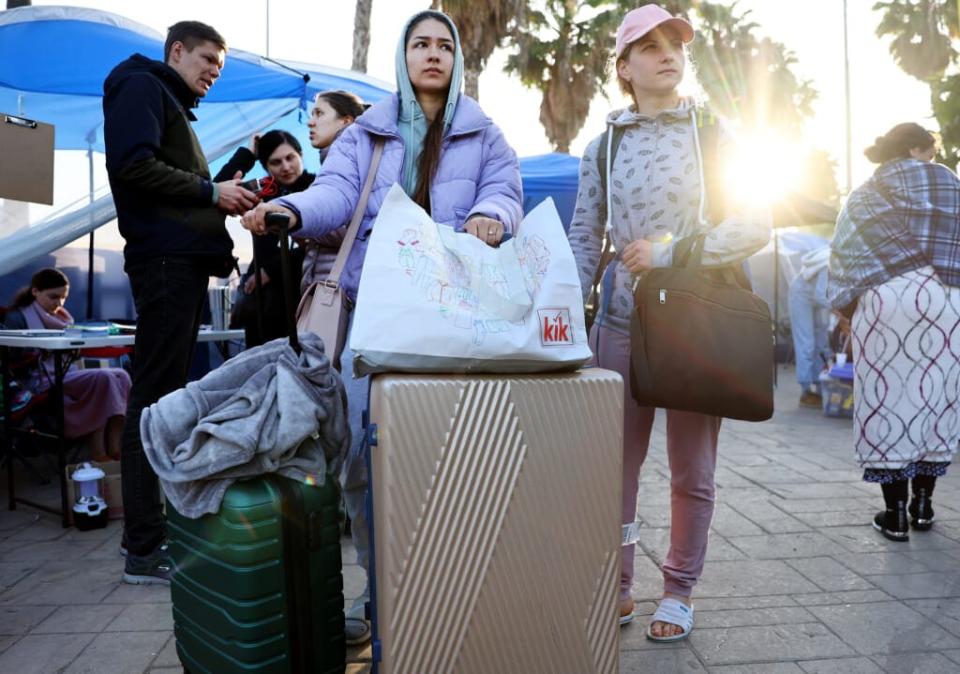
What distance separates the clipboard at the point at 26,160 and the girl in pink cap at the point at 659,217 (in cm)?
246

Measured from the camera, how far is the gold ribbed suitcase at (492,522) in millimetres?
1571

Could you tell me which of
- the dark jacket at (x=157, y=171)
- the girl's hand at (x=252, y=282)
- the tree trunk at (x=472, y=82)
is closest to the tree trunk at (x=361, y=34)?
the tree trunk at (x=472, y=82)

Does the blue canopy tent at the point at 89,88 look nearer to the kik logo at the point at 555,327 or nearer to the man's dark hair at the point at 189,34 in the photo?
the man's dark hair at the point at 189,34

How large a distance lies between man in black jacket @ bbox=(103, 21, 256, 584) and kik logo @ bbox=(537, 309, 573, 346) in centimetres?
165

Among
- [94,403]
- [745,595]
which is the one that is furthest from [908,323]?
[94,403]

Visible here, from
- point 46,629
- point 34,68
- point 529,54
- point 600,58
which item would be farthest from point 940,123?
point 46,629

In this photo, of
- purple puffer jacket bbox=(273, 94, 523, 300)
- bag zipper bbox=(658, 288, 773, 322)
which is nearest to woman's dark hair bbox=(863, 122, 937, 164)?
bag zipper bbox=(658, 288, 773, 322)

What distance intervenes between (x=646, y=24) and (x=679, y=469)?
140 centimetres

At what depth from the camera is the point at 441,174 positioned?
7.38 ft

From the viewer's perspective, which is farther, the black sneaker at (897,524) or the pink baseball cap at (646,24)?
the black sneaker at (897,524)

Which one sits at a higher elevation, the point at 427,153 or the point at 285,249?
the point at 427,153

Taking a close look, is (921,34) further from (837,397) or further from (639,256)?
(639,256)

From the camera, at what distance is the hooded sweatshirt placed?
2.26 meters

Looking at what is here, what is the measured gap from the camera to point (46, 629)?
8.41 ft
